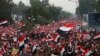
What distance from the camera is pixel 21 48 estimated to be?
24.8 meters

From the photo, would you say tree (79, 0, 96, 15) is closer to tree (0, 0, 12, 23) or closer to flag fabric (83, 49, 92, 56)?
tree (0, 0, 12, 23)

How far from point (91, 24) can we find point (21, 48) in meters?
5.33

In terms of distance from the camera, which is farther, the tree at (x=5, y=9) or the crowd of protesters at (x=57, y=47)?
the tree at (x=5, y=9)

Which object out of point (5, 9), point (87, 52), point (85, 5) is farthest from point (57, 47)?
point (85, 5)

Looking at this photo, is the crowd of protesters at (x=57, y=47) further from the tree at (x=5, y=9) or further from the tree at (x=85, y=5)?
the tree at (x=85, y=5)

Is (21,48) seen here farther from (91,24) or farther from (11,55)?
A: (91,24)

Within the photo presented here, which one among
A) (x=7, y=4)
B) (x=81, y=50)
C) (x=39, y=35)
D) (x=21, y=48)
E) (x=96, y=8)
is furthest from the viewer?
(x=7, y=4)

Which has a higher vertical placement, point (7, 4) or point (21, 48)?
point (21, 48)

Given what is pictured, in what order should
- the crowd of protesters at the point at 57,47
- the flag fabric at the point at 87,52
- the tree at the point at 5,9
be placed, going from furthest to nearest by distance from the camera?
the tree at the point at 5,9 < the crowd of protesters at the point at 57,47 < the flag fabric at the point at 87,52

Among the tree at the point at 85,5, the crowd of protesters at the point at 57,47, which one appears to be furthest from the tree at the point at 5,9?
the crowd of protesters at the point at 57,47

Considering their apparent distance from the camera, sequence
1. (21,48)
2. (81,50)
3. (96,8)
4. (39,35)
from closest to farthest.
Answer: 1. (81,50)
2. (21,48)
3. (39,35)
4. (96,8)

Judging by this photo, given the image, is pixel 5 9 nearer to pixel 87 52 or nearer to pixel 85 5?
pixel 85 5

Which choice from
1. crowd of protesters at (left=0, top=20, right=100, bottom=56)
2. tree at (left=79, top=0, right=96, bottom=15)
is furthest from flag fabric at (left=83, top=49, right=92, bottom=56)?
tree at (left=79, top=0, right=96, bottom=15)

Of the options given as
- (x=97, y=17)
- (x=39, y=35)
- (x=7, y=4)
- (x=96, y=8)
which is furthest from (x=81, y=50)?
(x=7, y=4)
